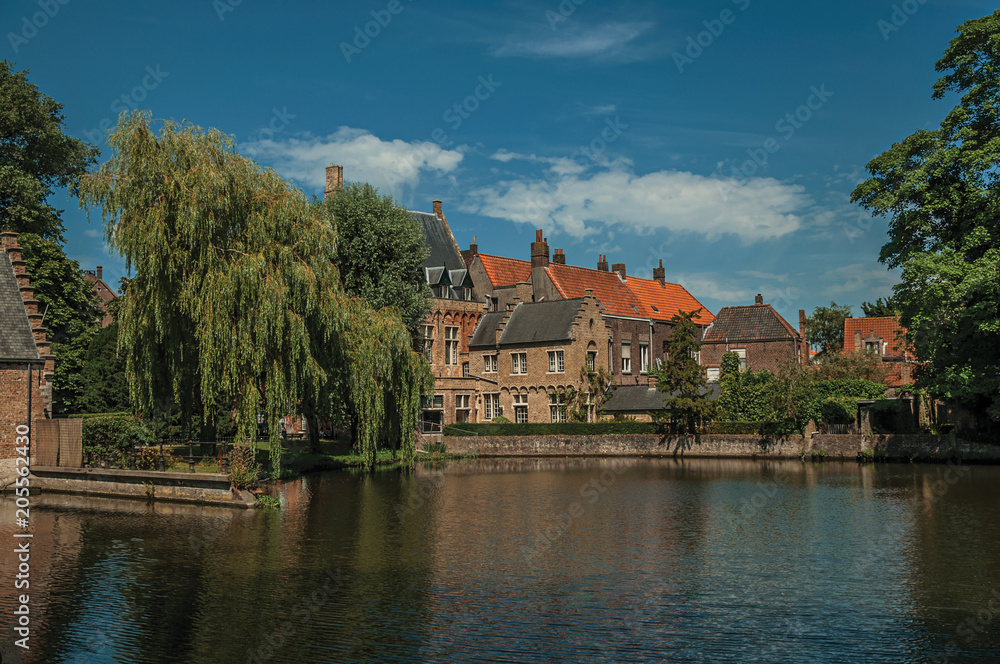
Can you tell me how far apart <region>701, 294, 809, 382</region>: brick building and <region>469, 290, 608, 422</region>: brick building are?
14.1 metres

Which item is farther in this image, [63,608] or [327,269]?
[327,269]

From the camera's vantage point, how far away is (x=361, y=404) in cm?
3444

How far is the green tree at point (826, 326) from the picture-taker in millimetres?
81875

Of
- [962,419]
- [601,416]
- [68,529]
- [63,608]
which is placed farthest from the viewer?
[601,416]

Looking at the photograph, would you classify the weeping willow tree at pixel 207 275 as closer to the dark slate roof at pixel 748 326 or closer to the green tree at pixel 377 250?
the green tree at pixel 377 250

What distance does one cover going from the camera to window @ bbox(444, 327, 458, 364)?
5438 cm

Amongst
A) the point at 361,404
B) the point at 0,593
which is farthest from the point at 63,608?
the point at 361,404

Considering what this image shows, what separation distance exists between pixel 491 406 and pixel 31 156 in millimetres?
29722

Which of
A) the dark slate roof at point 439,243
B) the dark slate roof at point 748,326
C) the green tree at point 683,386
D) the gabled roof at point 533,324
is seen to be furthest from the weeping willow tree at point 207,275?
the dark slate roof at point 748,326

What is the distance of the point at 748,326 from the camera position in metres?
64.7

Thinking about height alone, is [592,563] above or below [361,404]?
below

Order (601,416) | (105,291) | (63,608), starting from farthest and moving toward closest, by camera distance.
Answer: (105,291), (601,416), (63,608)

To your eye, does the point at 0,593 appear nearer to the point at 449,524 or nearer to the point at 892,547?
the point at 449,524

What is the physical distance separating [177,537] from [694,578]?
1181 centimetres
